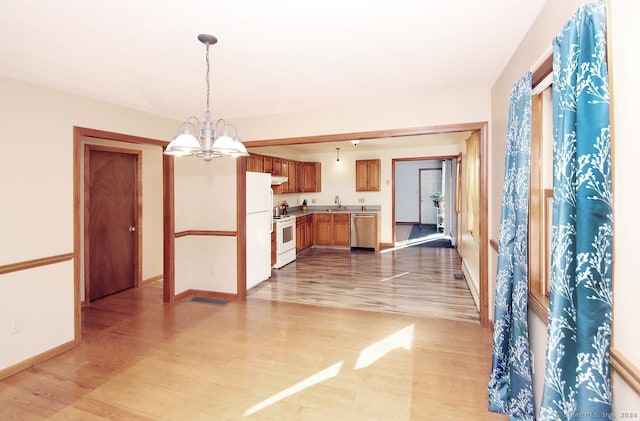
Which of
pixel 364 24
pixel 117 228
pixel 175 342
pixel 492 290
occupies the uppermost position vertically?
pixel 364 24

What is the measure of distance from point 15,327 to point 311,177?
6.31 meters

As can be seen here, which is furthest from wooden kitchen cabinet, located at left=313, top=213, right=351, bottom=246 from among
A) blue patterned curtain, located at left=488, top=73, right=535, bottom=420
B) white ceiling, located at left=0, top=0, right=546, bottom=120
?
blue patterned curtain, located at left=488, top=73, right=535, bottom=420

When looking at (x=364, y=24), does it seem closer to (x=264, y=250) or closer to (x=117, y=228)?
(x=264, y=250)

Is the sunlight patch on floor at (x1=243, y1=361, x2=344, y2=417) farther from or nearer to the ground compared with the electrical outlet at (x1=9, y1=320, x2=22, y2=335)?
nearer to the ground

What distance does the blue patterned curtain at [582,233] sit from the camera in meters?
1.13

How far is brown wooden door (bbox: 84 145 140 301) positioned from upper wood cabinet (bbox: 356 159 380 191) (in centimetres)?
482

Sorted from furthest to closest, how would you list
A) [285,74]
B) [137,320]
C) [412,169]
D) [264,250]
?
[412,169] < [264,250] < [137,320] < [285,74]

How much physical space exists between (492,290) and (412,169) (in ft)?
30.6

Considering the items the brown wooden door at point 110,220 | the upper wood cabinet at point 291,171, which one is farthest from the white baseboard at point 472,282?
the brown wooden door at point 110,220

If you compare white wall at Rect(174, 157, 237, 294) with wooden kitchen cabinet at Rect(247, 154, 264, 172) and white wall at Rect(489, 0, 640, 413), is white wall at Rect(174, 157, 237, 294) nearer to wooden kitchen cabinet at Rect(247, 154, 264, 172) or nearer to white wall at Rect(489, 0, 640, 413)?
wooden kitchen cabinet at Rect(247, 154, 264, 172)

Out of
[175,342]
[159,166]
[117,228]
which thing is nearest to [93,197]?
[117,228]

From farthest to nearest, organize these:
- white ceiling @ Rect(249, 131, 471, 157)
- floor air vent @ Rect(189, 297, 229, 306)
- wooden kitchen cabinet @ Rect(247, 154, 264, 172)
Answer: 1. white ceiling @ Rect(249, 131, 471, 157)
2. wooden kitchen cabinet @ Rect(247, 154, 264, 172)
3. floor air vent @ Rect(189, 297, 229, 306)

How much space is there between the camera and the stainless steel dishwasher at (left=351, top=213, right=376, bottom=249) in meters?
7.55

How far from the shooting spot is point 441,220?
36.0ft
